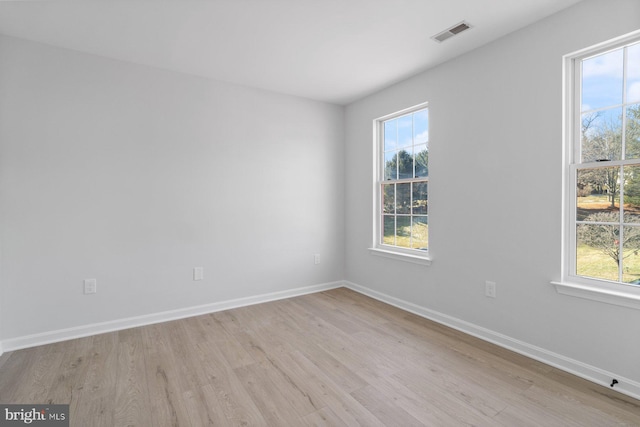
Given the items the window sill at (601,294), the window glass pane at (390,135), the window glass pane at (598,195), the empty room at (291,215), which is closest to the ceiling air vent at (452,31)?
the empty room at (291,215)

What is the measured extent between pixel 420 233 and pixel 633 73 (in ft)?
6.67

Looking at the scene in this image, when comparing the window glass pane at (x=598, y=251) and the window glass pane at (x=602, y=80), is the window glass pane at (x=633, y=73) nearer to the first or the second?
the window glass pane at (x=602, y=80)

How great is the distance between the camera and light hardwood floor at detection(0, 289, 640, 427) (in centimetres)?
174

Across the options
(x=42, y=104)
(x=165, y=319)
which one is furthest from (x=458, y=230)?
(x=42, y=104)

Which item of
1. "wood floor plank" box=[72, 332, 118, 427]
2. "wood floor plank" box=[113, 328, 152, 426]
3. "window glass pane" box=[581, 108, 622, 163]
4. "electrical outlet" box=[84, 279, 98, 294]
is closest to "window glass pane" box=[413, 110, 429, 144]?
"window glass pane" box=[581, 108, 622, 163]

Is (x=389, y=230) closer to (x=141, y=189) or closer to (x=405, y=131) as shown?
(x=405, y=131)

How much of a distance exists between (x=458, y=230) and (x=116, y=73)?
11.9 feet

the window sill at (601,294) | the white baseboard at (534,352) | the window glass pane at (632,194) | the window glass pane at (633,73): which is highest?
the window glass pane at (633,73)

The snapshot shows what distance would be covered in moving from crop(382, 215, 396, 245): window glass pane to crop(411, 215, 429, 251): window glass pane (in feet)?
1.02

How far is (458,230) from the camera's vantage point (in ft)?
9.53

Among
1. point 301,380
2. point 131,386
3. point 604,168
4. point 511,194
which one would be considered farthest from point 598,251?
point 131,386

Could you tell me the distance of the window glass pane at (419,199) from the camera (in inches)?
131

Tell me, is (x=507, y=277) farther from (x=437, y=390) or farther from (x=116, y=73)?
(x=116, y=73)

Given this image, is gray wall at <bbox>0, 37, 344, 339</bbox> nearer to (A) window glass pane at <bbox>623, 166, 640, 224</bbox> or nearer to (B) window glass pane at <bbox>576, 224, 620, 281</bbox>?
(B) window glass pane at <bbox>576, 224, 620, 281</bbox>
